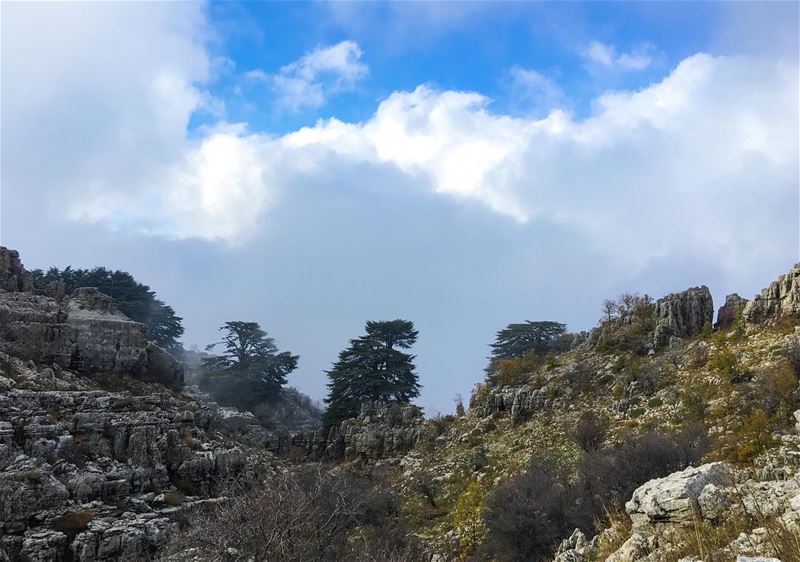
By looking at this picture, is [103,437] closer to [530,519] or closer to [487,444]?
[487,444]

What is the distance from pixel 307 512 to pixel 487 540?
5983mm

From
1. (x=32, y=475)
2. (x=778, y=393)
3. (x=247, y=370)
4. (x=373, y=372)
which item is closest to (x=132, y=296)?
(x=247, y=370)

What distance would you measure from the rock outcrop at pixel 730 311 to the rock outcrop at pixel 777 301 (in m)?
1.43

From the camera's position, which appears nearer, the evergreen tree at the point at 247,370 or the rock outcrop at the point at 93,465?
the rock outcrop at the point at 93,465

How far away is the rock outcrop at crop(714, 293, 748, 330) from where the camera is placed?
1146 inches

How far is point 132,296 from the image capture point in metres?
57.3

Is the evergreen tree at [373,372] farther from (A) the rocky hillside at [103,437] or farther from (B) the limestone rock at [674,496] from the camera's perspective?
(B) the limestone rock at [674,496]

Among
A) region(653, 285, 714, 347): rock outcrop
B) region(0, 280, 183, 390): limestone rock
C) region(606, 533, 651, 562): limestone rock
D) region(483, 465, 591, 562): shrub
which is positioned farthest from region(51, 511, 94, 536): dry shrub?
region(653, 285, 714, 347): rock outcrop

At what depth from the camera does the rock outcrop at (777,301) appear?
83.1ft

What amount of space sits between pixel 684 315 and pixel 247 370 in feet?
122

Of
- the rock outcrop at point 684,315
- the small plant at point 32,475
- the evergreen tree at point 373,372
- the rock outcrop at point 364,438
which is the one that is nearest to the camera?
the small plant at point 32,475

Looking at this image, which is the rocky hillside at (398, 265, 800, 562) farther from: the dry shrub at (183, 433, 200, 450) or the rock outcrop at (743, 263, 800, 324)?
the dry shrub at (183, 433, 200, 450)

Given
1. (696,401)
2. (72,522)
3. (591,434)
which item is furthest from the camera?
(591,434)

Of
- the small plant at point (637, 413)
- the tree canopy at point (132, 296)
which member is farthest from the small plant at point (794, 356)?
the tree canopy at point (132, 296)
